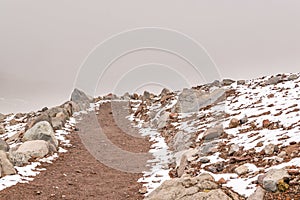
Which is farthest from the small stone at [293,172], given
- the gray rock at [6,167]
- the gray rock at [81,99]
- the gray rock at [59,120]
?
the gray rock at [81,99]

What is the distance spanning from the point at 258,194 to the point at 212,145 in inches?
292

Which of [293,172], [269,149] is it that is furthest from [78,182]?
[293,172]

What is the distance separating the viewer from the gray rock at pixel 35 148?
1818 cm

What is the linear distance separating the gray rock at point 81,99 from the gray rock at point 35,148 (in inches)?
696

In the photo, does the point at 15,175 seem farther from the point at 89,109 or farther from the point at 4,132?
the point at 89,109

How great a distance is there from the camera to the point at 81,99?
132 ft

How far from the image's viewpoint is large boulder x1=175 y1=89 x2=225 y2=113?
2800 cm

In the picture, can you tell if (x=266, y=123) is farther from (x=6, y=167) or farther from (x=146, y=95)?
(x=146, y=95)

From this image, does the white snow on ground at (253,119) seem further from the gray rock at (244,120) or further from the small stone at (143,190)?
the small stone at (143,190)

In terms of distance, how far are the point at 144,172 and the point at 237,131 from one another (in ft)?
19.2

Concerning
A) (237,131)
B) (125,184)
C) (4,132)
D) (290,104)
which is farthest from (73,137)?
(290,104)

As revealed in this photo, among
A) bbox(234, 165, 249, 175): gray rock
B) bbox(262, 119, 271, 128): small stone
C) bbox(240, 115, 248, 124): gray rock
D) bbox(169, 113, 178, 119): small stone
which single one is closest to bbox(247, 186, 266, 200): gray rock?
bbox(234, 165, 249, 175): gray rock

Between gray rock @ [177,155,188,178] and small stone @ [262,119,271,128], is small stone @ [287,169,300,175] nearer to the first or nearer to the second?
gray rock @ [177,155,188,178]

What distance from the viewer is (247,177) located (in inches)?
425
